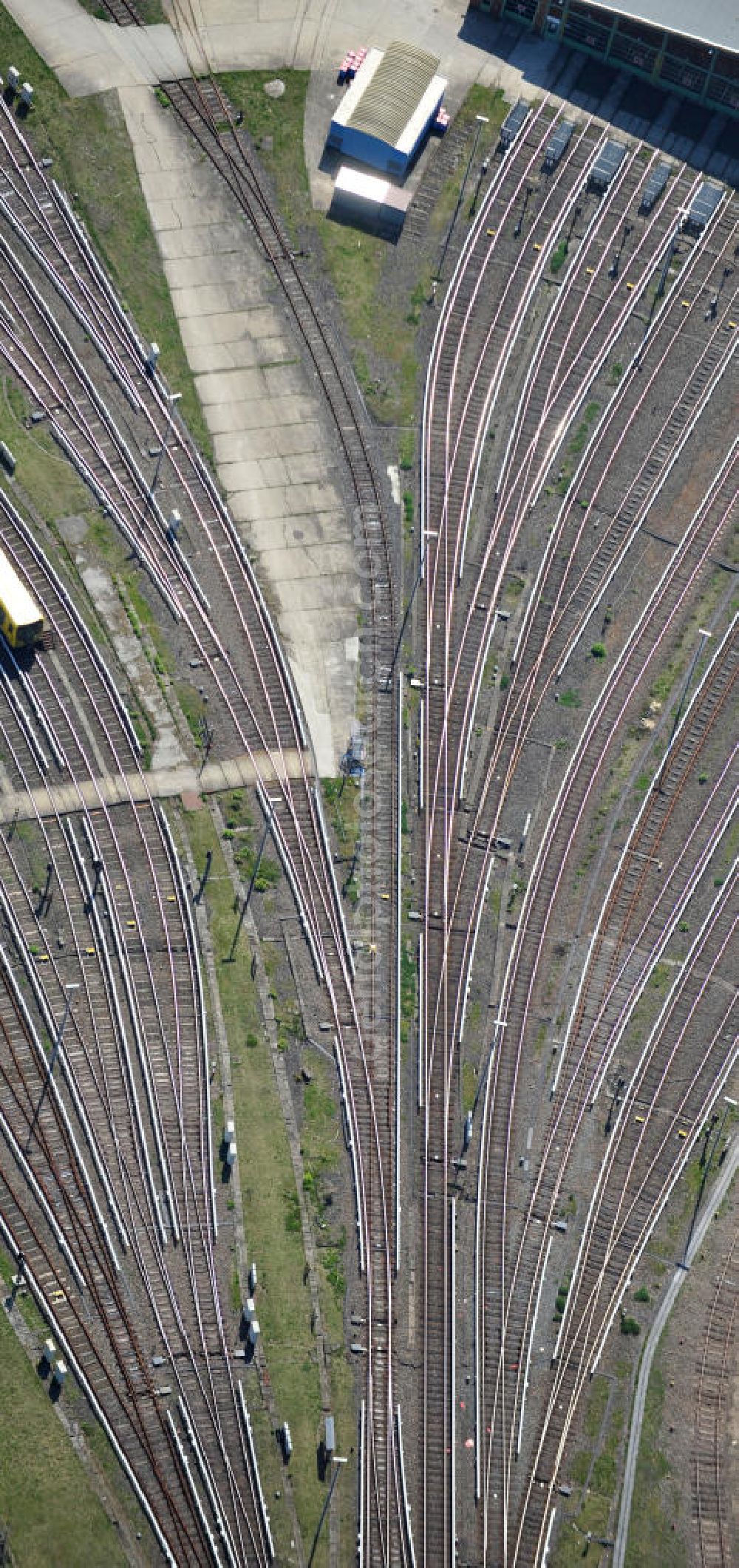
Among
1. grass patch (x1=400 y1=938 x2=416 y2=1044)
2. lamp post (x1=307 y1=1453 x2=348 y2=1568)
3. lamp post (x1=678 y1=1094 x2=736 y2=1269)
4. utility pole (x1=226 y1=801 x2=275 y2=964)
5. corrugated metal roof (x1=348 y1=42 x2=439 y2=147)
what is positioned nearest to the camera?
lamp post (x1=307 y1=1453 x2=348 y2=1568)

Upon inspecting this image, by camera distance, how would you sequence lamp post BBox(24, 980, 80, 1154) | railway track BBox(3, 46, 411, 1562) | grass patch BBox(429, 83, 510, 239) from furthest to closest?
grass patch BBox(429, 83, 510, 239) → railway track BBox(3, 46, 411, 1562) → lamp post BBox(24, 980, 80, 1154)

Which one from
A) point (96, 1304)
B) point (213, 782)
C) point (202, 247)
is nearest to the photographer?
point (96, 1304)

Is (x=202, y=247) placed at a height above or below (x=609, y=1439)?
above

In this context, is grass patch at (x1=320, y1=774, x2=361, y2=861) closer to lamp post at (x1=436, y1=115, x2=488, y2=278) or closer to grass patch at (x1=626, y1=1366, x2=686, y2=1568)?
lamp post at (x1=436, y1=115, x2=488, y2=278)

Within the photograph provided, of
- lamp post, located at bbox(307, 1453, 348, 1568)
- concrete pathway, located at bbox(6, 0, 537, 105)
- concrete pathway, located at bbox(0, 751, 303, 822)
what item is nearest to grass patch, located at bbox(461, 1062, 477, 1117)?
concrete pathway, located at bbox(0, 751, 303, 822)

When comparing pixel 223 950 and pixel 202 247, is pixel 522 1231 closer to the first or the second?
pixel 223 950

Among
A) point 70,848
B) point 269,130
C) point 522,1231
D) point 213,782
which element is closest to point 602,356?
point 269,130

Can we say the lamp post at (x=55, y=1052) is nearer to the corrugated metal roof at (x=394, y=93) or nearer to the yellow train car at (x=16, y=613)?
the yellow train car at (x=16, y=613)
